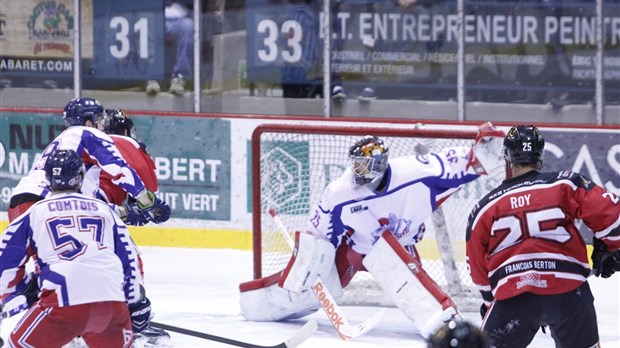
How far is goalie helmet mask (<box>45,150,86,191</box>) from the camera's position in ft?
13.6

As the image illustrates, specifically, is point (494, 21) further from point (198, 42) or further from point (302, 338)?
point (302, 338)

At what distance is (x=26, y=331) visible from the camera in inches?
162

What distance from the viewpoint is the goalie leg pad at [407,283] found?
5.54 metres

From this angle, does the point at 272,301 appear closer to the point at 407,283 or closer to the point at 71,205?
the point at 407,283

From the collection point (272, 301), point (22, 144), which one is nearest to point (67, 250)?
point (272, 301)

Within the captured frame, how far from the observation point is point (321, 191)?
7.21 metres

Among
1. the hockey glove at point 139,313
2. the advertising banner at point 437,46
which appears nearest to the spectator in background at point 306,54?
the advertising banner at point 437,46

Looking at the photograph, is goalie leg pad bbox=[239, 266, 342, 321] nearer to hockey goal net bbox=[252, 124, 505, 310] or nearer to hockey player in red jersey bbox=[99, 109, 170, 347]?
hockey goal net bbox=[252, 124, 505, 310]

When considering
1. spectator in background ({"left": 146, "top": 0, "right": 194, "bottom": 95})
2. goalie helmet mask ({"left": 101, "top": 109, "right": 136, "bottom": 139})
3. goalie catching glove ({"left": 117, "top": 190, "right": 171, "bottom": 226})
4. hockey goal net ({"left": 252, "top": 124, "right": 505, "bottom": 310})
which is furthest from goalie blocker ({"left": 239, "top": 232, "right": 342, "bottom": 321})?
spectator in background ({"left": 146, "top": 0, "right": 194, "bottom": 95})

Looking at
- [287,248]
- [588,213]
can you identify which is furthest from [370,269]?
[588,213]

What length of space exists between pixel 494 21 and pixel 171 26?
2.08 meters

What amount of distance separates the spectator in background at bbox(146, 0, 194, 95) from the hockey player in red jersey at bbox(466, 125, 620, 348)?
4753mm

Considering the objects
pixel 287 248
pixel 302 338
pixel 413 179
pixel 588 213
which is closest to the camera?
pixel 588 213

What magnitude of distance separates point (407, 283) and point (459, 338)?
3.09 metres
